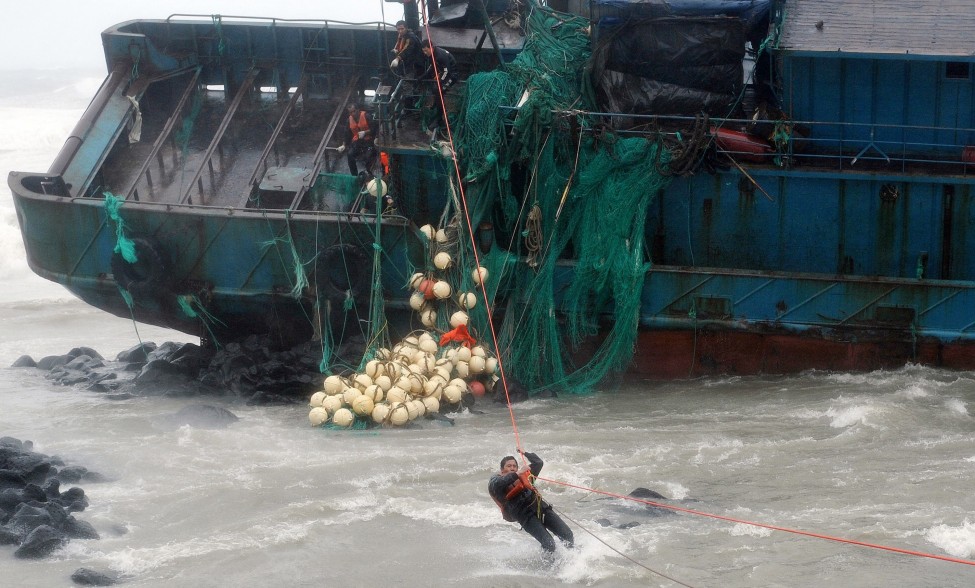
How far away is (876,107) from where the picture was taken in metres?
12.9

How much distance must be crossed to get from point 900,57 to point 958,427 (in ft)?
12.8

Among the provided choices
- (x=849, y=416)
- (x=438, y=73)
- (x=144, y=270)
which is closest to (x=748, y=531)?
(x=849, y=416)

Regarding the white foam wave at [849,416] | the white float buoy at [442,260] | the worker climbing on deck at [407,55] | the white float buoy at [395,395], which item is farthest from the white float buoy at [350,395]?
the white foam wave at [849,416]

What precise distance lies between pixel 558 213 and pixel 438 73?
228 cm

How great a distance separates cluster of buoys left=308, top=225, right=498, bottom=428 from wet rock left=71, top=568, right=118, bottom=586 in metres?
3.50

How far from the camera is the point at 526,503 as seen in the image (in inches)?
355

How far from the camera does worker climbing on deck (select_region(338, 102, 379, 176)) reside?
13938 mm

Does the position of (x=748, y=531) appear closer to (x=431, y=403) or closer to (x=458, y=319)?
(x=431, y=403)

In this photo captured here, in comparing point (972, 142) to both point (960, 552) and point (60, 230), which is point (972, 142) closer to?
point (960, 552)

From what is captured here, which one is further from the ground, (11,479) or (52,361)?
(11,479)

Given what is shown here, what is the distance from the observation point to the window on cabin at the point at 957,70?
41.5ft

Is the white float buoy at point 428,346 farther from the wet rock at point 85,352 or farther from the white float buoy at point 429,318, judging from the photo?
the wet rock at point 85,352

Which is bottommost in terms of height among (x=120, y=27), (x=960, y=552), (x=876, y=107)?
(x=960, y=552)

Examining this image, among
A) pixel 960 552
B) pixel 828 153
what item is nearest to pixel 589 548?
pixel 960 552
